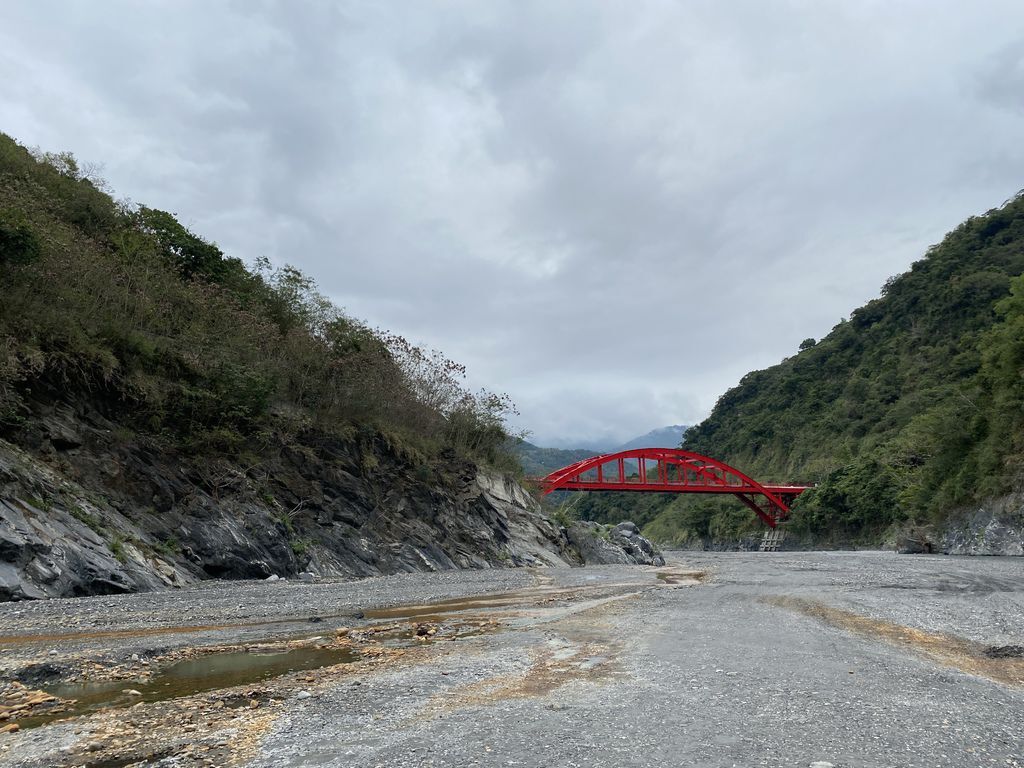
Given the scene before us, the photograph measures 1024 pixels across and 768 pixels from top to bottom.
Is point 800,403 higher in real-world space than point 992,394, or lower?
higher

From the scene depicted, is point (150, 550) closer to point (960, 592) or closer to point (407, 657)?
point (407, 657)

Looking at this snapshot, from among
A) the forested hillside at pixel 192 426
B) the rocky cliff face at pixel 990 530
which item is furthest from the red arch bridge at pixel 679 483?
the rocky cliff face at pixel 990 530

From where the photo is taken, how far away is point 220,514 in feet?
70.3

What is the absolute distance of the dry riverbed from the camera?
4859 millimetres

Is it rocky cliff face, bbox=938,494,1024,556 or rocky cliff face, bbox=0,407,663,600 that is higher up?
rocky cliff face, bbox=0,407,663,600

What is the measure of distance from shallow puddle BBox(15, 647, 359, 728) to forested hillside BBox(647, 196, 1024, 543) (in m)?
44.1

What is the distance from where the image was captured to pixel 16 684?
22.5 ft

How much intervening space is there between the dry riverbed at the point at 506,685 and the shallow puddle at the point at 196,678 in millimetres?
37

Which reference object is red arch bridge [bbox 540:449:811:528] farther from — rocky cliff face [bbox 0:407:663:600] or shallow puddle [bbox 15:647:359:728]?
shallow puddle [bbox 15:647:359:728]

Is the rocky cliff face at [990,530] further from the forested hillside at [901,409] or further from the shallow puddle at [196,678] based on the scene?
the shallow puddle at [196,678]

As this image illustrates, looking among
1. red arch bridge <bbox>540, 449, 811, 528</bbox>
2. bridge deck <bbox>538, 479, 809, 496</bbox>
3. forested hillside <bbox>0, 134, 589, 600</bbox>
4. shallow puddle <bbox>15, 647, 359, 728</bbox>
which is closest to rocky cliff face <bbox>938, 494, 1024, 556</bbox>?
forested hillside <bbox>0, 134, 589, 600</bbox>

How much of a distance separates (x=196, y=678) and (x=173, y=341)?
67.8 feet

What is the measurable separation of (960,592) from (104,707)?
19436mm

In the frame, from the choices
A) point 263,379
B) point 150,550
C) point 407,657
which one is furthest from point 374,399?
point 407,657
